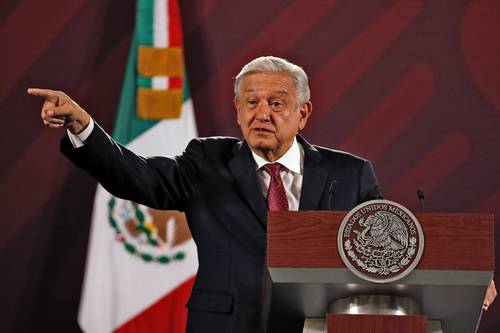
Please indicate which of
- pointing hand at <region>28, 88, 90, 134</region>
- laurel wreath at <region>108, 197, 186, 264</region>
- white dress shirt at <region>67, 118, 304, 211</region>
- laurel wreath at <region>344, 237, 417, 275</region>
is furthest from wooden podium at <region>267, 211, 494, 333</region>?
laurel wreath at <region>108, 197, 186, 264</region>

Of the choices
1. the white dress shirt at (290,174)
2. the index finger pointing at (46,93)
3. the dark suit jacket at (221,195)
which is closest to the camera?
the index finger pointing at (46,93)

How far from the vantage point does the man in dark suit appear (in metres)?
2.55

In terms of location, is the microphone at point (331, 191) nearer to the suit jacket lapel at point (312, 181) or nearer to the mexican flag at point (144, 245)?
the suit jacket lapel at point (312, 181)

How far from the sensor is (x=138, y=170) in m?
2.67

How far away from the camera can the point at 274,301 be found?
214cm

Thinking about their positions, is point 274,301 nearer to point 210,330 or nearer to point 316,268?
point 316,268

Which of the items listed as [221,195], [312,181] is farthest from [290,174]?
[221,195]

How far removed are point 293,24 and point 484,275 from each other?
2.91 metres

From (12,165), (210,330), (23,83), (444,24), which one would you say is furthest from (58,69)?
(210,330)

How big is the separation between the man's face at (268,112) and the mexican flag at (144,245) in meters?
1.57

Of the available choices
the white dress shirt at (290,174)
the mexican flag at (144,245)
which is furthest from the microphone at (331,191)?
the mexican flag at (144,245)

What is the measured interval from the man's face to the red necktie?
58mm

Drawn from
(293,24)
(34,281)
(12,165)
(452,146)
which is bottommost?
(34,281)

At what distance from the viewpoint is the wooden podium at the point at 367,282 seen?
6.55 ft
